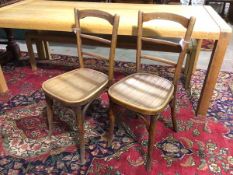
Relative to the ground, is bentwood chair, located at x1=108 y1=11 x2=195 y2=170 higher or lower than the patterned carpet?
higher

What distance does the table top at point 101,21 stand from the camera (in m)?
1.73

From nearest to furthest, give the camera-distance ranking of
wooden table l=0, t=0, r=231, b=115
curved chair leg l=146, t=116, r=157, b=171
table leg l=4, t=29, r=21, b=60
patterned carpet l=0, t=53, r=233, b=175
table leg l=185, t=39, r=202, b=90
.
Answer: curved chair leg l=146, t=116, r=157, b=171
patterned carpet l=0, t=53, r=233, b=175
wooden table l=0, t=0, r=231, b=115
table leg l=185, t=39, r=202, b=90
table leg l=4, t=29, r=21, b=60

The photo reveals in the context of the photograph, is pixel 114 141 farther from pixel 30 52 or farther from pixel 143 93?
pixel 30 52

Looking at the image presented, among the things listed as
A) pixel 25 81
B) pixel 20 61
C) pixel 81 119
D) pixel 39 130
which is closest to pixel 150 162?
pixel 81 119

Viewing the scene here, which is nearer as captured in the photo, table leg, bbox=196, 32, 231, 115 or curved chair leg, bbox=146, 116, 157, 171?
curved chair leg, bbox=146, 116, 157, 171

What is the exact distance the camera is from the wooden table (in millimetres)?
1694

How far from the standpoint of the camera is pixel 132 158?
165 centimetres

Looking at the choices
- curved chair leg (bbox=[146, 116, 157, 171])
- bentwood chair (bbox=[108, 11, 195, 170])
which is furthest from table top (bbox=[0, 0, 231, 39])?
curved chair leg (bbox=[146, 116, 157, 171])

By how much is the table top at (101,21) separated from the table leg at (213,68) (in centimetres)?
5

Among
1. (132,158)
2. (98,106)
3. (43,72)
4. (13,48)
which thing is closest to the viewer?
(132,158)

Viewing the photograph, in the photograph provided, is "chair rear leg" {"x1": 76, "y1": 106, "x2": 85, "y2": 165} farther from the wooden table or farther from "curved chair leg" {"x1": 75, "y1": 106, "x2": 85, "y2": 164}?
the wooden table

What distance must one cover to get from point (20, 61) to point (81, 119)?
1952 mm

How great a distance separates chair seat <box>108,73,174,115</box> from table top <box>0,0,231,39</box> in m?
0.39

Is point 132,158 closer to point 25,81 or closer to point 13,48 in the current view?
point 25,81
